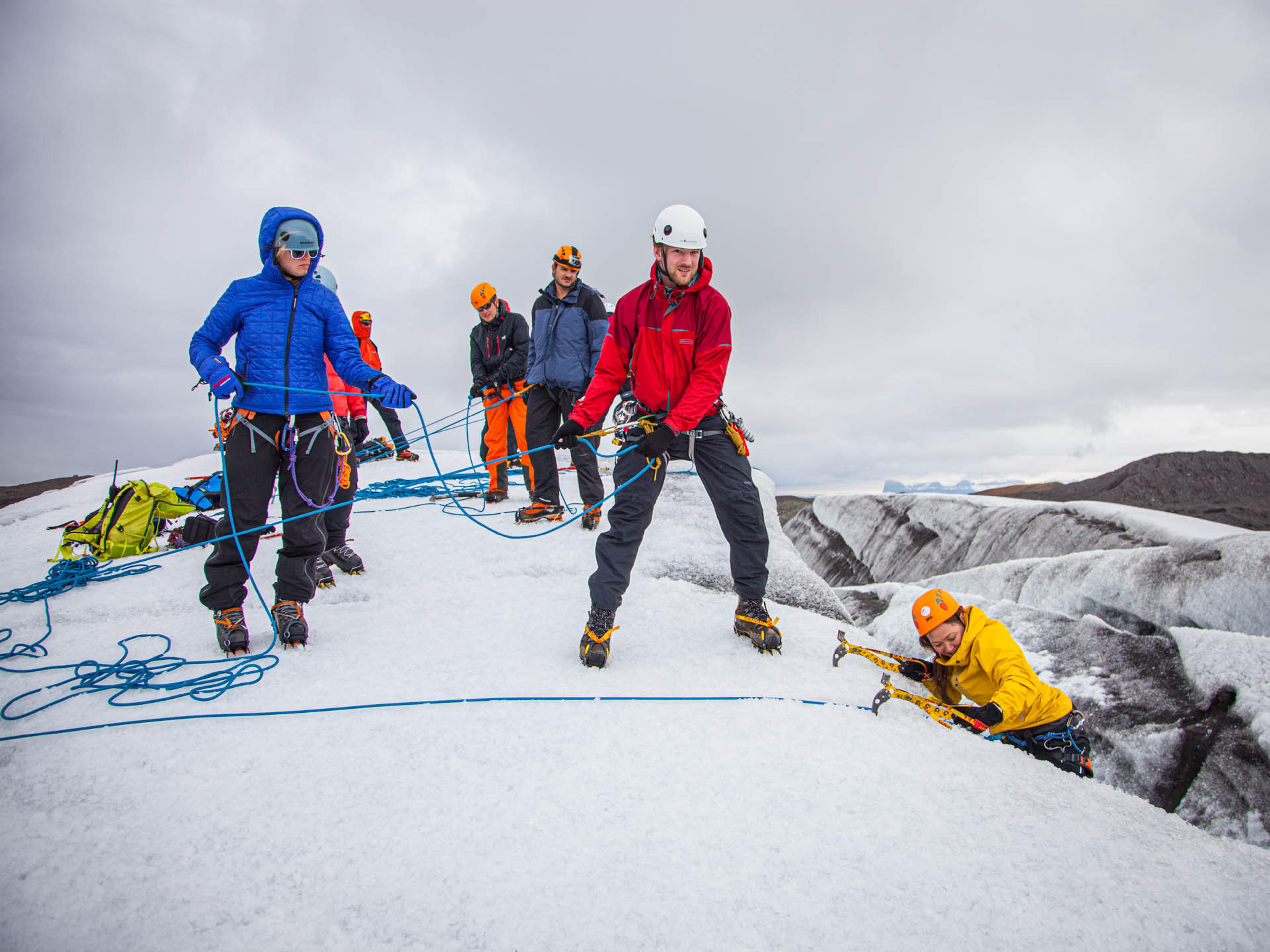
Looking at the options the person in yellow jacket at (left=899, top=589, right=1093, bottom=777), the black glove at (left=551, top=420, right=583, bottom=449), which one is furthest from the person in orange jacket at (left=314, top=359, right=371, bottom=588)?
the person in yellow jacket at (left=899, top=589, right=1093, bottom=777)

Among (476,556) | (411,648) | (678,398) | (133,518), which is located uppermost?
(678,398)

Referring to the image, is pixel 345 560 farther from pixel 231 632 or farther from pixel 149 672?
pixel 149 672

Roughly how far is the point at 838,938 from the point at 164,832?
6.69 ft

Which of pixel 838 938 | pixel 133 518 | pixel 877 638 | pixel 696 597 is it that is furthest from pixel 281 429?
pixel 877 638

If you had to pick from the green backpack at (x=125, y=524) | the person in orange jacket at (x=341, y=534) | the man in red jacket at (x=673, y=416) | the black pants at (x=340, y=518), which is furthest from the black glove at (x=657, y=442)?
the green backpack at (x=125, y=524)

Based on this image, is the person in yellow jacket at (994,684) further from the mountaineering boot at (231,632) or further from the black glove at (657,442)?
the mountaineering boot at (231,632)

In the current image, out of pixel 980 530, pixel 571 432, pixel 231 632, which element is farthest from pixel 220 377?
pixel 980 530

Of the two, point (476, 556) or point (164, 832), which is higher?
point (476, 556)

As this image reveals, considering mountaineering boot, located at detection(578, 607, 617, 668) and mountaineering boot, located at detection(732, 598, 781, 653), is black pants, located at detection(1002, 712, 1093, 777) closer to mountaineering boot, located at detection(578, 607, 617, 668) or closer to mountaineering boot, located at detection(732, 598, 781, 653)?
mountaineering boot, located at detection(732, 598, 781, 653)

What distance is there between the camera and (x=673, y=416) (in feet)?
10.2

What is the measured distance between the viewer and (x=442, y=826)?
74.5 inches

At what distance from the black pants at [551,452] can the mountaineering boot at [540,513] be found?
43 mm

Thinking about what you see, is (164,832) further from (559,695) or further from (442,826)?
(559,695)

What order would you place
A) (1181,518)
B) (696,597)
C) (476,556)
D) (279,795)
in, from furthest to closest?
1. (1181,518)
2. (476,556)
3. (696,597)
4. (279,795)
